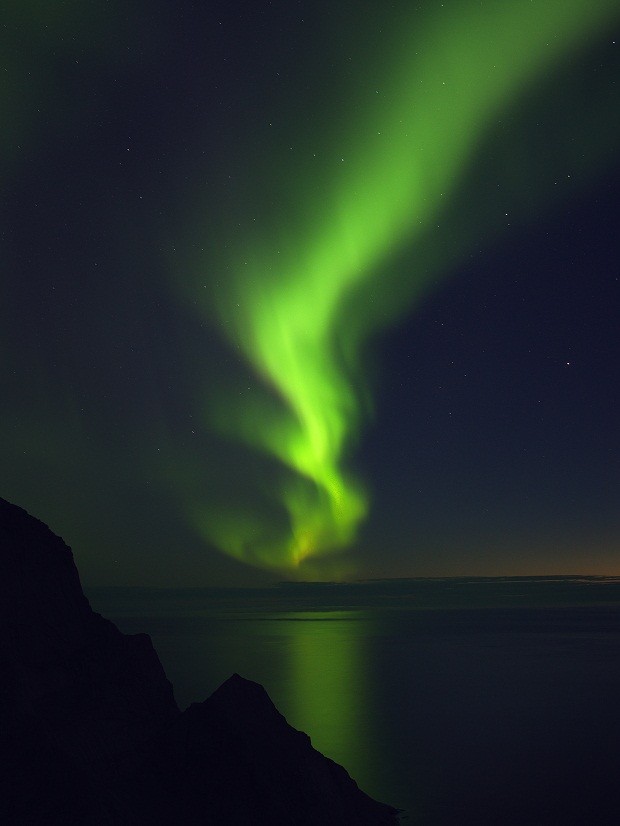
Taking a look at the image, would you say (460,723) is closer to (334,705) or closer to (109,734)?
(334,705)

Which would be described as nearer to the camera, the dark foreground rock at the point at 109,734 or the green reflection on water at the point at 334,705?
the dark foreground rock at the point at 109,734

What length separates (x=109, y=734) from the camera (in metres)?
19.9

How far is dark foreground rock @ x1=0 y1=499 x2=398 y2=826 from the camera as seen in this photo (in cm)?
1736

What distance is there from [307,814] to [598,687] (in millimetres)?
79560

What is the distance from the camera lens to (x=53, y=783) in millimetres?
Result: 17203

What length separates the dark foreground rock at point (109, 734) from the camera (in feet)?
57.0

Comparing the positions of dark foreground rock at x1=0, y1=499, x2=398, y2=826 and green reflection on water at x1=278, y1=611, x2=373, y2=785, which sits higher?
green reflection on water at x1=278, y1=611, x2=373, y2=785

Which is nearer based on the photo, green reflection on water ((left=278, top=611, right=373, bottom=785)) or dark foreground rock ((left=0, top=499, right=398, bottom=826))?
dark foreground rock ((left=0, top=499, right=398, bottom=826))

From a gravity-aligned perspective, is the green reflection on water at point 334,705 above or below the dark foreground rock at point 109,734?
above

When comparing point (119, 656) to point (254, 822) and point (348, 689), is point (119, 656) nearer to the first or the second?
point (254, 822)

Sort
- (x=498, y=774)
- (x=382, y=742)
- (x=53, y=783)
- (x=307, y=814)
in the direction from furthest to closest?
(x=382, y=742) → (x=498, y=774) → (x=307, y=814) → (x=53, y=783)

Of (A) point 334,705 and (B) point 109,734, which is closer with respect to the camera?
(B) point 109,734

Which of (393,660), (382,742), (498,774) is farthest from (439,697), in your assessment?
(393,660)

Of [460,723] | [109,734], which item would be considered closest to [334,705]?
[460,723]
